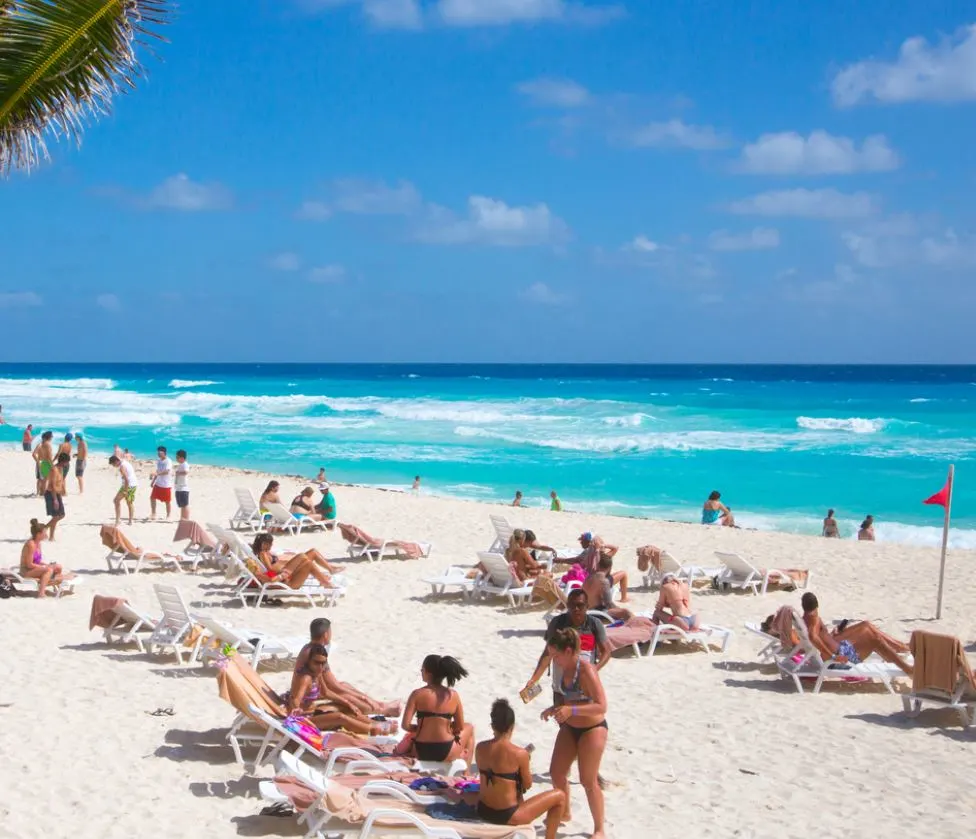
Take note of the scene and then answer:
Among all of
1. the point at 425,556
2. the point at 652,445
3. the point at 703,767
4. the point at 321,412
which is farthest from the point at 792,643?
the point at 321,412

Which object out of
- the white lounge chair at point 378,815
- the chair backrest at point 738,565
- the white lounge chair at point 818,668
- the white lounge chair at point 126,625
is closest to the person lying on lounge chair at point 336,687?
the white lounge chair at point 378,815

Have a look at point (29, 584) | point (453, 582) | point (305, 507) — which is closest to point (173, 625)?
point (29, 584)

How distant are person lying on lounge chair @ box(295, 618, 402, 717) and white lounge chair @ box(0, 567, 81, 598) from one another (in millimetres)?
6053

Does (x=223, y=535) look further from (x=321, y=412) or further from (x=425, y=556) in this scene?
(x=321, y=412)

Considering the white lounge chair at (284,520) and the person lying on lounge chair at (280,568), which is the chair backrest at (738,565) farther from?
the white lounge chair at (284,520)

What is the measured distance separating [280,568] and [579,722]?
6794 millimetres

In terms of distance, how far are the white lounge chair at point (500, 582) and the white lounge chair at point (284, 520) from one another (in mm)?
5196

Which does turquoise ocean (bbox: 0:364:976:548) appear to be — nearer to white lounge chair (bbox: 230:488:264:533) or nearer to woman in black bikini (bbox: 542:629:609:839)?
white lounge chair (bbox: 230:488:264:533)

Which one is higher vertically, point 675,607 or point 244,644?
point 675,607

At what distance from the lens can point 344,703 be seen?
6.59 m

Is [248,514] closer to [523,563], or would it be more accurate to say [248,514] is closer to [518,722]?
[523,563]

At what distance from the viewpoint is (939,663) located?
7.89 m

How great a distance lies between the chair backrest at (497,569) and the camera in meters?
11.8

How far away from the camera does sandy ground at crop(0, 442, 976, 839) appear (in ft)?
19.4
